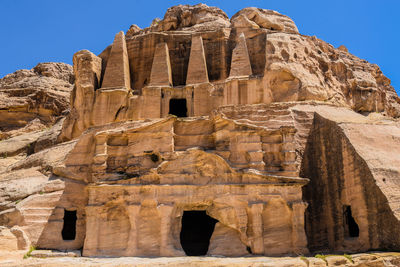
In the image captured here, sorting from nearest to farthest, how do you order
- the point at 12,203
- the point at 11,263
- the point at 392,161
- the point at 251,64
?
the point at 11,263, the point at 392,161, the point at 12,203, the point at 251,64

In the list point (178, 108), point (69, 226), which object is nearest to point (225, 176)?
point (69, 226)

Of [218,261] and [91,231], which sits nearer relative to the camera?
[218,261]

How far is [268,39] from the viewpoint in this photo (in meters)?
31.4

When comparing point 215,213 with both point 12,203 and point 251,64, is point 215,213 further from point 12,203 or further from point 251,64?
point 251,64

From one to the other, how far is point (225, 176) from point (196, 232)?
5.23 m

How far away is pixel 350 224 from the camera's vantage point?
22.5 metres

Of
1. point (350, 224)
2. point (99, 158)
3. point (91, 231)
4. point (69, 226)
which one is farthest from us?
point (69, 226)

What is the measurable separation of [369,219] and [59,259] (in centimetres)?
1426

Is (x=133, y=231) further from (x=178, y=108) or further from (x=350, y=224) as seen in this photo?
(x=178, y=108)

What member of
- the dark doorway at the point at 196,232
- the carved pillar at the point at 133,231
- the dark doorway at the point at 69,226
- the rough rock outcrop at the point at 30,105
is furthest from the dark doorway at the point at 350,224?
the rough rock outcrop at the point at 30,105

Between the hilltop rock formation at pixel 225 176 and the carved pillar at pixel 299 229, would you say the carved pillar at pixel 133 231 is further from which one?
the carved pillar at pixel 299 229

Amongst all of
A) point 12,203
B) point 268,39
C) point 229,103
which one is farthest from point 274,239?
point 268,39

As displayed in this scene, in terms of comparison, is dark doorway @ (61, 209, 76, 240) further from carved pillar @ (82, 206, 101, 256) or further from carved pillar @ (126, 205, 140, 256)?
carved pillar @ (126, 205, 140, 256)

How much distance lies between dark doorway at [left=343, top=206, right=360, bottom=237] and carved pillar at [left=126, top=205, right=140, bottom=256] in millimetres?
10347
